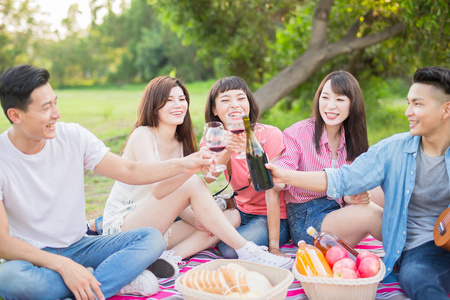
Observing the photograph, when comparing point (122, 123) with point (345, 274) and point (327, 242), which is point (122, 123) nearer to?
point (327, 242)

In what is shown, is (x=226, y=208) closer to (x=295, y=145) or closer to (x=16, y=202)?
(x=295, y=145)

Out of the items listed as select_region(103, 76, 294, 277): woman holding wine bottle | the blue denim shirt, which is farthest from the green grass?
the blue denim shirt

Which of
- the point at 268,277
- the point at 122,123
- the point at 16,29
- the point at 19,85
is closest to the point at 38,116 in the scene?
the point at 19,85

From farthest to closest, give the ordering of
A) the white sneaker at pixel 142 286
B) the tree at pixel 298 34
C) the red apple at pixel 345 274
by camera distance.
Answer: the tree at pixel 298 34 < the white sneaker at pixel 142 286 < the red apple at pixel 345 274

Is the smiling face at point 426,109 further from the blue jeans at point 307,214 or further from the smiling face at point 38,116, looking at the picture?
the smiling face at point 38,116

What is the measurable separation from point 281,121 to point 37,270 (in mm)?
9022

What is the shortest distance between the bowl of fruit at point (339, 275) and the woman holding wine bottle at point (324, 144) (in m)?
0.60

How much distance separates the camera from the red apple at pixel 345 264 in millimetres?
2764

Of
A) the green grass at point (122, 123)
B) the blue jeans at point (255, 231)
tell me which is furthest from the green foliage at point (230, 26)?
the blue jeans at point (255, 231)

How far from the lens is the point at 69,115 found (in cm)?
1591

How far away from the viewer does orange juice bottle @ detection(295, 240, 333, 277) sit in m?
2.76

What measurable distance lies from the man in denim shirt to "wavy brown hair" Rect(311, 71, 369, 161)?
23.3 inches

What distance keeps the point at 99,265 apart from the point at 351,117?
232cm

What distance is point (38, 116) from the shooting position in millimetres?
2650
